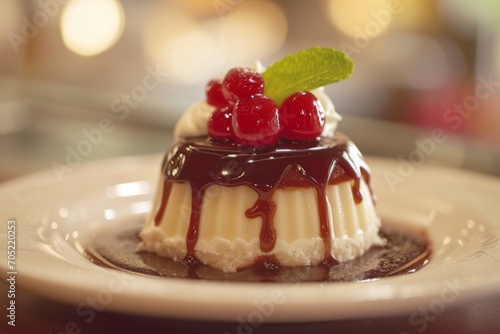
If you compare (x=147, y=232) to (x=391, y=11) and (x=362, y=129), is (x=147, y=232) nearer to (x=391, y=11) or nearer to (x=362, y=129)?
(x=362, y=129)

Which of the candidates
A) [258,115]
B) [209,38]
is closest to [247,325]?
[258,115]

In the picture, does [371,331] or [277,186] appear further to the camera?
[277,186]

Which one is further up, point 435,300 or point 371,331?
point 435,300

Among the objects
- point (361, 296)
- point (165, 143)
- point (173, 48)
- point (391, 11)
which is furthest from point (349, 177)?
point (173, 48)

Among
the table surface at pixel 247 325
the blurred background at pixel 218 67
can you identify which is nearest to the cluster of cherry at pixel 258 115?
the table surface at pixel 247 325

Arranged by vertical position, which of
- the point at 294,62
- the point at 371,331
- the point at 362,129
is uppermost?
the point at 294,62

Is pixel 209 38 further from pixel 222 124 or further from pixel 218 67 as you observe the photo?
pixel 222 124
